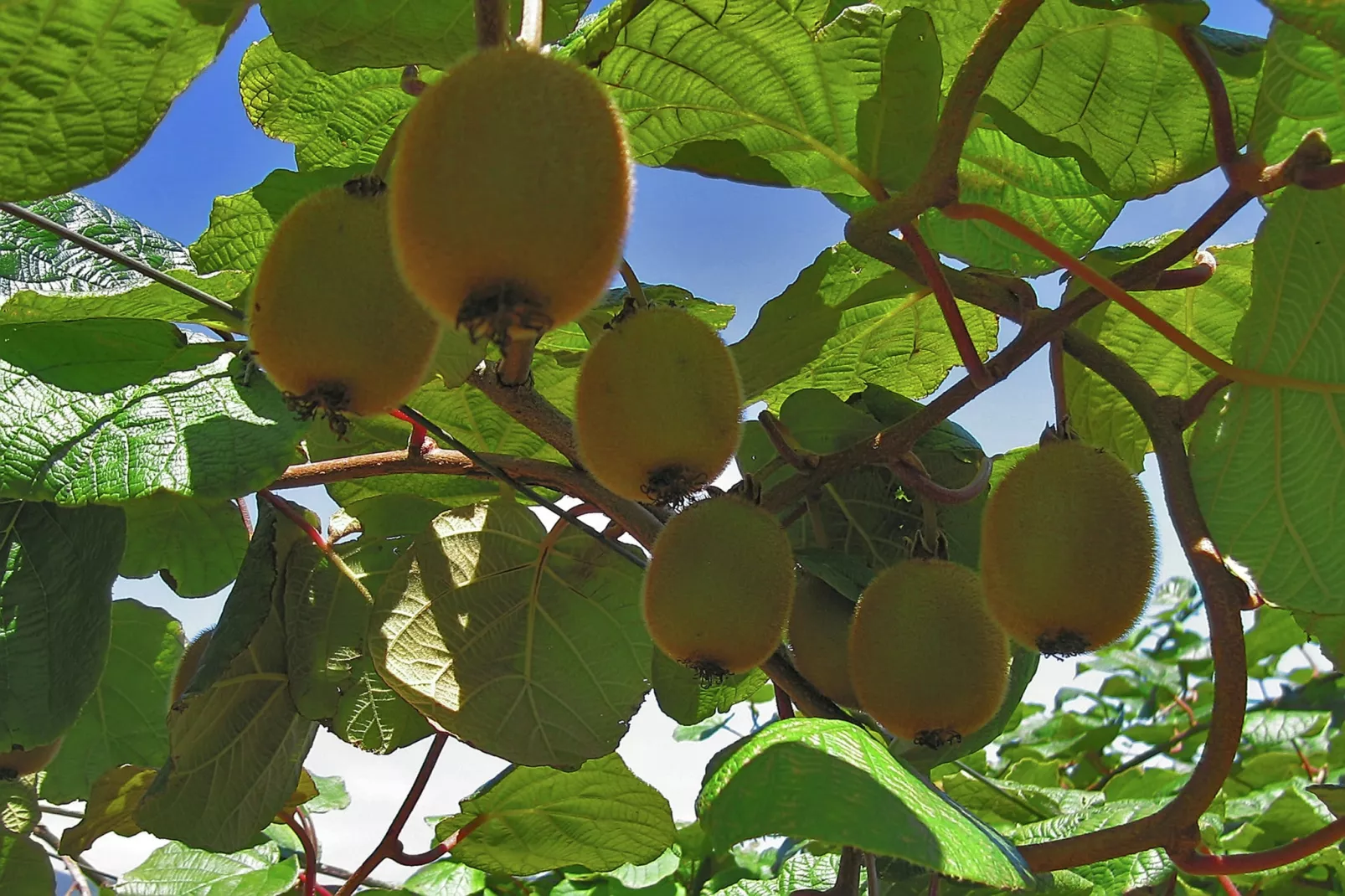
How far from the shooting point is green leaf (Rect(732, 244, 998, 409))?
1.31m

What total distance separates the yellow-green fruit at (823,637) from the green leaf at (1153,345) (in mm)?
462

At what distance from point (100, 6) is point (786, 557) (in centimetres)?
74

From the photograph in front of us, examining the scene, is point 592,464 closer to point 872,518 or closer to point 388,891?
point 872,518

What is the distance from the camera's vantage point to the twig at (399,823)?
5.32ft

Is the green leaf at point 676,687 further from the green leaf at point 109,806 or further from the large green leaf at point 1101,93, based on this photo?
the green leaf at point 109,806

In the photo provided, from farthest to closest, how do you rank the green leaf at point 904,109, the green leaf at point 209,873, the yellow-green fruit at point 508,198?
the green leaf at point 209,873
the green leaf at point 904,109
the yellow-green fruit at point 508,198

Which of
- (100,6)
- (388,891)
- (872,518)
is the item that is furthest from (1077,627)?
(388,891)

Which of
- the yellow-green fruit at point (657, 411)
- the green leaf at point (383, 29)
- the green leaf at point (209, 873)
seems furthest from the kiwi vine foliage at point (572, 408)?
the green leaf at point (209, 873)

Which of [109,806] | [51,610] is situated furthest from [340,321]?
[109,806]

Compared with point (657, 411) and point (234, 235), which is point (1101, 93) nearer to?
point (657, 411)

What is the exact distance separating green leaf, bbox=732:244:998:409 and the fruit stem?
1.93 ft

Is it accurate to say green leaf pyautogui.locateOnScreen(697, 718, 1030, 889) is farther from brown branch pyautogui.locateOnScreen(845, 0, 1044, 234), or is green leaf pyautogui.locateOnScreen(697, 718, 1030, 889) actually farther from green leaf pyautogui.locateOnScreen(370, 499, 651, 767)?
green leaf pyautogui.locateOnScreen(370, 499, 651, 767)

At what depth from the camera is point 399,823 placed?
168 cm

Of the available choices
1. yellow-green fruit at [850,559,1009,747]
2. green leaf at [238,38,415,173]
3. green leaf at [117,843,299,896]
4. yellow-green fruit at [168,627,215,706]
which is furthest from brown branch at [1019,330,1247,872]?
green leaf at [117,843,299,896]
